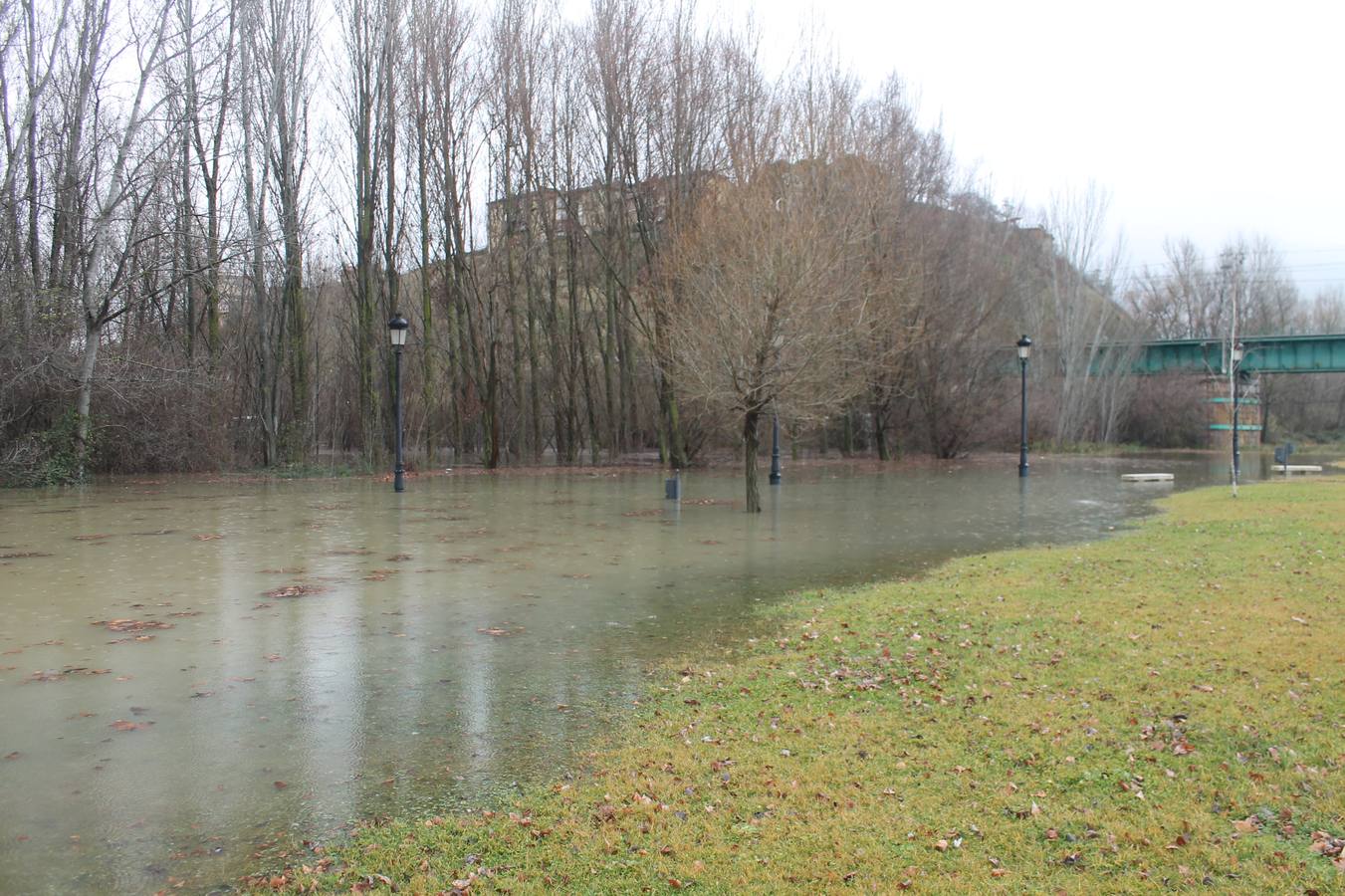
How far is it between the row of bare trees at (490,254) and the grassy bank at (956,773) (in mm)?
9630

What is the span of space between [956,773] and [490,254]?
32981 millimetres

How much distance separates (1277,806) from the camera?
175 inches

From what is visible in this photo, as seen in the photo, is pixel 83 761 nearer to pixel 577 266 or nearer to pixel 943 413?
pixel 577 266

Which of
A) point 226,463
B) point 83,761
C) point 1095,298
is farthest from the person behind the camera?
point 1095,298

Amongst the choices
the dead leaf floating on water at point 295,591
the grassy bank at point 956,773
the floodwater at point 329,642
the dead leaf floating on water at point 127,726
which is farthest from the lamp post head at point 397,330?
the dead leaf floating on water at point 127,726

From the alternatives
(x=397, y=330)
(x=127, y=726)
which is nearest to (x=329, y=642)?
(x=127, y=726)

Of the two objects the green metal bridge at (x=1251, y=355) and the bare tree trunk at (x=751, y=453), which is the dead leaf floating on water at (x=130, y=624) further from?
the green metal bridge at (x=1251, y=355)

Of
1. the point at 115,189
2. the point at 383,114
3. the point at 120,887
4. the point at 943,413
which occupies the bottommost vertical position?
the point at 120,887

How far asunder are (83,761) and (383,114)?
28.6 m

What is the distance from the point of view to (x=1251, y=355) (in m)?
52.9

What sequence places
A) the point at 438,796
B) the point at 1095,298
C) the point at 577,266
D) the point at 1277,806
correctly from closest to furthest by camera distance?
1. the point at 1277,806
2. the point at 438,796
3. the point at 577,266
4. the point at 1095,298

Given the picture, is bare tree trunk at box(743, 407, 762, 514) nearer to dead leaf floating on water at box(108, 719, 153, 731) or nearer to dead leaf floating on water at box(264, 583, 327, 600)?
dead leaf floating on water at box(264, 583, 327, 600)

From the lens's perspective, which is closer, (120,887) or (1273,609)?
(120,887)

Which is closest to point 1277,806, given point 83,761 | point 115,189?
point 83,761
